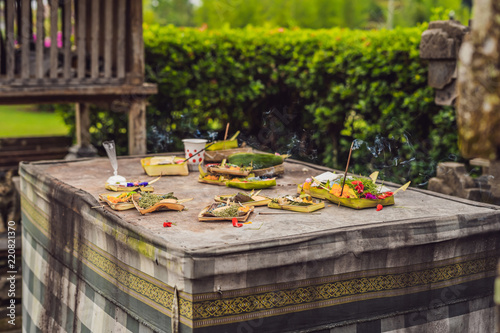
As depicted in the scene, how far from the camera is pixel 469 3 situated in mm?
36188

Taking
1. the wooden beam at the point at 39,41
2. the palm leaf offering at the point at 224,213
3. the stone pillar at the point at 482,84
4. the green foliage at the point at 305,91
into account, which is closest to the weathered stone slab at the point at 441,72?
the green foliage at the point at 305,91

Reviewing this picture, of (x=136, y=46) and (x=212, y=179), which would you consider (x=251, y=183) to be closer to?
(x=212, y=179)

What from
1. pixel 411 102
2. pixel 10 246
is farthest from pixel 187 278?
pixel 411 102

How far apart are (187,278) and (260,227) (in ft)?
1.87

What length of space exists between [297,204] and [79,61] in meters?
3.51

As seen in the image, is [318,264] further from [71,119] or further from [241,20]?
[241,20]

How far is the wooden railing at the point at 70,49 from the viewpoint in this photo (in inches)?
226

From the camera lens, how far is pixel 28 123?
1673 cm

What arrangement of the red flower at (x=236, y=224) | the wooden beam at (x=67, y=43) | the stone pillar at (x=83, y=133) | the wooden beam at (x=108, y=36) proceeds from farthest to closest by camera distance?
the stone pillar at (x=83, y=133) < the wooden beam at (x=108, y=36) < the wooden beam at (x=67, y=43) < the red flower at (x=236, y=224)

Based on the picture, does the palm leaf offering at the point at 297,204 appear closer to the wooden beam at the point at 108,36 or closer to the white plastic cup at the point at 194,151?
the white plastic cup at the point at 194,151

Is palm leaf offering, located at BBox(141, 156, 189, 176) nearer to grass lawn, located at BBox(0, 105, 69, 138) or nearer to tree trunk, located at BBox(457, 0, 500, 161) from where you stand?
tree trunk, located at BBox(457, 0, 500, 161)

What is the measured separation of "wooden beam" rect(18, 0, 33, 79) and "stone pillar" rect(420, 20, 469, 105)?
3.59 meters

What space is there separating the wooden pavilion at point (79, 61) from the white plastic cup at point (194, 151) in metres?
1.96

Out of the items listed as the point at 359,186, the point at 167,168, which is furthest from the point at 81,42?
the point at 359,186
